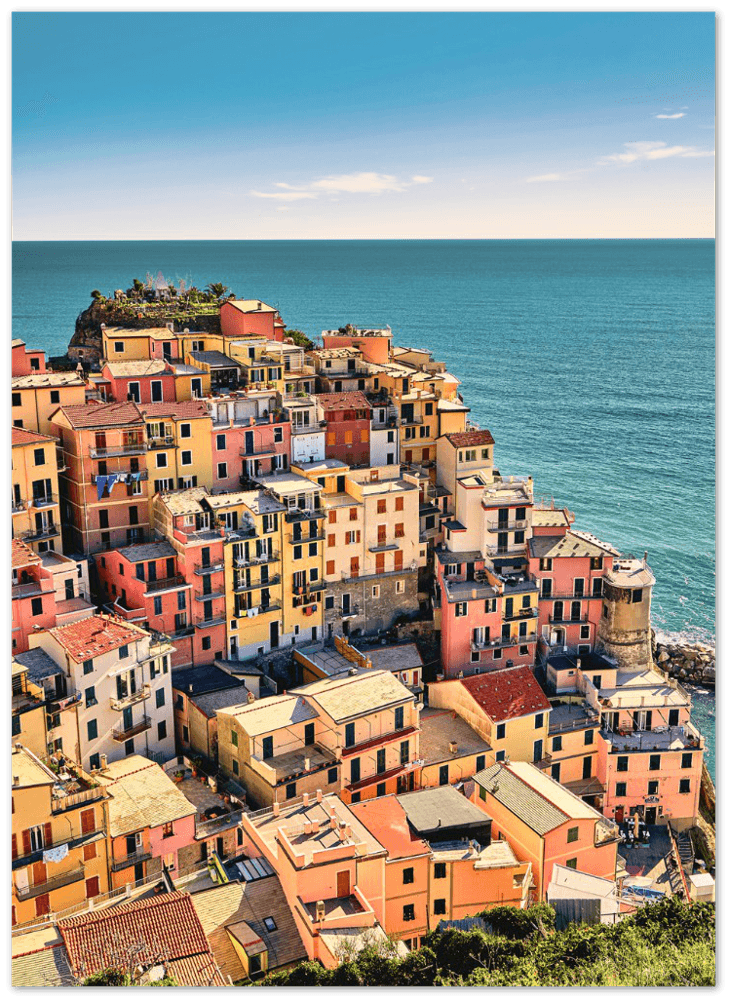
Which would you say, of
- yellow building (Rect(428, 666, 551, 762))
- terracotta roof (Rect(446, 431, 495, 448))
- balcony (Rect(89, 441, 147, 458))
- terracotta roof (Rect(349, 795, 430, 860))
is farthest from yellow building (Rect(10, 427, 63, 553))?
terracotta roof (Rect(446, 431, 495, 448))

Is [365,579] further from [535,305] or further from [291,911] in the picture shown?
[535,305]

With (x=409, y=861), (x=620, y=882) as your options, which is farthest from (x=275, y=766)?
(x=620, y=882)

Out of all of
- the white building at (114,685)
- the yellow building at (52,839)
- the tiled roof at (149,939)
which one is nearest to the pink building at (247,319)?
the white building at (114,685)

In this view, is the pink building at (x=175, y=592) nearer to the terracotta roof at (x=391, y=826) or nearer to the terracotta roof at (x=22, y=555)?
the terracotta roof at (x=22, y=555)

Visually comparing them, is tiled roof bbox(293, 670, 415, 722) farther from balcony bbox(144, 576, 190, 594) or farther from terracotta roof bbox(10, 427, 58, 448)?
→ terracotta roof bbox(10, 427, 58, 448)

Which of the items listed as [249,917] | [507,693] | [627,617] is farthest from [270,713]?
[627,617]
